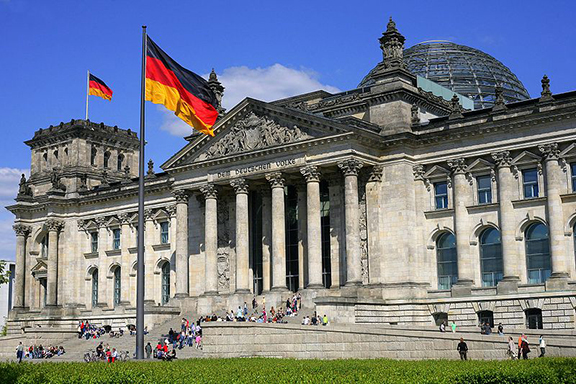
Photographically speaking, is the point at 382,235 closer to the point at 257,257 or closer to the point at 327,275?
the point at 327,275

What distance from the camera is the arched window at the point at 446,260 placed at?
199 ft

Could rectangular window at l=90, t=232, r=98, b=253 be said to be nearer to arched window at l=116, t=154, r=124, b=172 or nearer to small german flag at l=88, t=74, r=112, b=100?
arched window at l=116, t=154, r=124, b=172

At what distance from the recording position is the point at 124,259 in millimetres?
83750

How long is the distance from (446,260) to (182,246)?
22789mm

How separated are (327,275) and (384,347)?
1856 cm

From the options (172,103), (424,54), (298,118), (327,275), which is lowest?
(327,275)

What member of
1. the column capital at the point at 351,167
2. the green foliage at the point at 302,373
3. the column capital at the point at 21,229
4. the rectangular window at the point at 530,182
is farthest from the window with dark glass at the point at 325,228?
the column capital at the point at 21,229

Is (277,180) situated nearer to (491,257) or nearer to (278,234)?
(278,234)

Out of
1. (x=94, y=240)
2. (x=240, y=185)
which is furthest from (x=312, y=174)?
(x=94, y=240)

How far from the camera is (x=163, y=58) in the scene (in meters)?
39.8

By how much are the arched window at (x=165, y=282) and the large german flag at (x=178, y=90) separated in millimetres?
40341

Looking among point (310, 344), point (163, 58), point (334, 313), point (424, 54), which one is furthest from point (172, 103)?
point (424, 54)

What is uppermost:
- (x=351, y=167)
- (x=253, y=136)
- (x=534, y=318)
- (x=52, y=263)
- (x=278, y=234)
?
(x=253, y=136)

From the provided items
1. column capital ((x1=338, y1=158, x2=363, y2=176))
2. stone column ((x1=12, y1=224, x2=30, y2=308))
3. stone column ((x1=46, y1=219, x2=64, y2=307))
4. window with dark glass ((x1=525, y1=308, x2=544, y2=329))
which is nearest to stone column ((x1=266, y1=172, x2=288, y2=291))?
column capital ((x1=338, y1=158, x2=363, y2=176))
